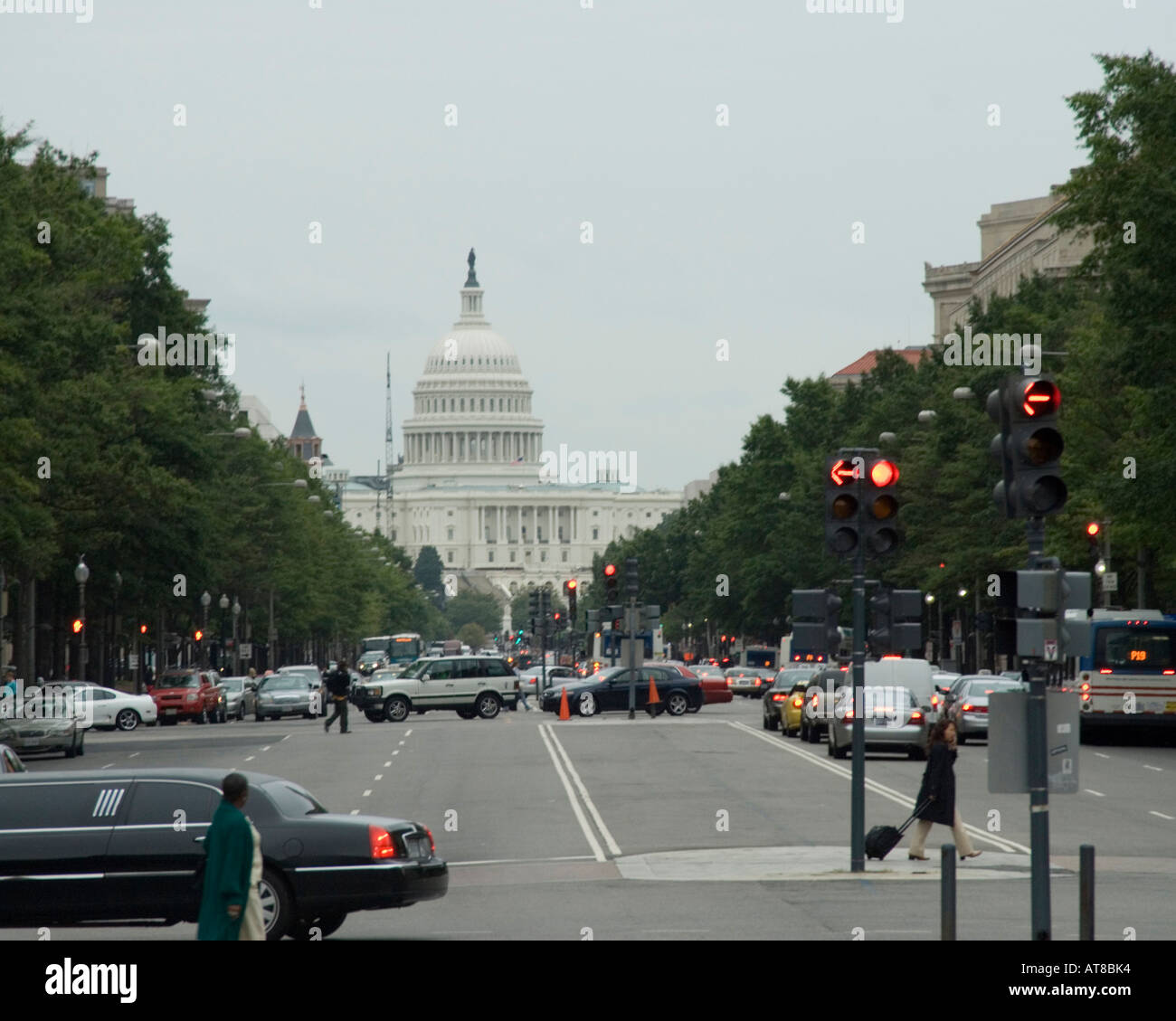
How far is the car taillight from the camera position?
16.9 metres

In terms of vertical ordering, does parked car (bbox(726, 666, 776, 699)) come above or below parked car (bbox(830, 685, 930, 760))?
below

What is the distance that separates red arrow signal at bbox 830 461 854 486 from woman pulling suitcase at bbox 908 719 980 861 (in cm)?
260

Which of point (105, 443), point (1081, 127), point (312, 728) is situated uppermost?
point (1081, 127)

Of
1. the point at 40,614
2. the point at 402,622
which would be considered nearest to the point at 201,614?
the point at 40,614

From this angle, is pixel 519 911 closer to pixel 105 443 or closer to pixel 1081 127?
pixel 1081 127

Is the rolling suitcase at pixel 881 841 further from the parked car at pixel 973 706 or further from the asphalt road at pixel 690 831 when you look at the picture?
the parked car at pixel 973 706

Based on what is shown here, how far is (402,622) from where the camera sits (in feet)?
636

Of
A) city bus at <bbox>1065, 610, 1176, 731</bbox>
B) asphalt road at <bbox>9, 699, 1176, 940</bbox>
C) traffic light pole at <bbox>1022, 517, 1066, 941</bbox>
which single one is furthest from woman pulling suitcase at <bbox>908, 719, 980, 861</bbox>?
city bus at <bbox>1065, 610, 1176, 731</bbox>

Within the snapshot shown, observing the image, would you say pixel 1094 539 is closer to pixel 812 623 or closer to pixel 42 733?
pixel 42 733

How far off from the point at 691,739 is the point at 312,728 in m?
15.0

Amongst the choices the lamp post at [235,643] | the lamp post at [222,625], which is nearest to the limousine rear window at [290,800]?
the lamp post at [222,625]

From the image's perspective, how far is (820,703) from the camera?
150 feet

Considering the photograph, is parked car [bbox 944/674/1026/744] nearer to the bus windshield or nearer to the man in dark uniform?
the bus windshield

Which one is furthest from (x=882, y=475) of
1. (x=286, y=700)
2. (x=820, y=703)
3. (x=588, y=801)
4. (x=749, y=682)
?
(x=749, y=682)
